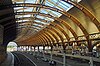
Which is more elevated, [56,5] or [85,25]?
[56,5]

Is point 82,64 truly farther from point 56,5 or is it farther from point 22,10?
point 22,10

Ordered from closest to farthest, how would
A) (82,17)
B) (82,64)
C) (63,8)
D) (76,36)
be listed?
(82,64)
(63,8)
(82,17)
(76,36)

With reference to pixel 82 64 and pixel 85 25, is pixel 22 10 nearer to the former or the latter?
pixel 85 25

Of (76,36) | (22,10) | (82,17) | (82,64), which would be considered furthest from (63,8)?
(82,64)

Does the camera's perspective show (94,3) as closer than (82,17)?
Yes

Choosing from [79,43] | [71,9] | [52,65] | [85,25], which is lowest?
[52,65]

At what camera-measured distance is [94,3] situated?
31.0 meters

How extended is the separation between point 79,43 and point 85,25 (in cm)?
764

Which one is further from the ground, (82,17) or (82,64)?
(82,17)

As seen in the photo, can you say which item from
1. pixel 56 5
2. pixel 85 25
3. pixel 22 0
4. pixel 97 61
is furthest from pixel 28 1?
pixel 97 61

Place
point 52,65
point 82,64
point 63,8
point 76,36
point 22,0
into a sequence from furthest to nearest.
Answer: point 76,36 < point 63,8 < point 22,0 < point 52,65 < point 82,64

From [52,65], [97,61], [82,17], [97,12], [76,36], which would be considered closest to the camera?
[97,61]

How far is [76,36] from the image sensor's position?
46.7 meters

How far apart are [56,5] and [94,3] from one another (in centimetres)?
640
